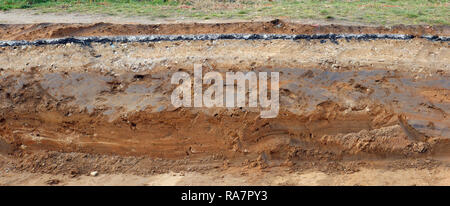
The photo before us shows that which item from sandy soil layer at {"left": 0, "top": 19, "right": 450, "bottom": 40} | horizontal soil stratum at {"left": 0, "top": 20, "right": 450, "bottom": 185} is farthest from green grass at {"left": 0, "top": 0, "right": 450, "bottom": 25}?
horizontal soil stratum at {"left": 0, "top": 20, "right": 450, "bottom": 185}

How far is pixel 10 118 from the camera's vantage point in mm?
6867

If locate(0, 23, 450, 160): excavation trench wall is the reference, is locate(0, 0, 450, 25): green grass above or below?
above

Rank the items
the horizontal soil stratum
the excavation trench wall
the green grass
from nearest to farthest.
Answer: the horizontal soil stratum
the excavation trench wall
the green grass

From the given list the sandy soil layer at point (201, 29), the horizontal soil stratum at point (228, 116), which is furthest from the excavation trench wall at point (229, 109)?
the sandy soil layer at point (201, 29)

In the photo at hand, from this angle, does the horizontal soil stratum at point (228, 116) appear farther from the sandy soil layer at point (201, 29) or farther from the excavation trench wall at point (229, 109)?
the sandy soil layer at point (201, 29)

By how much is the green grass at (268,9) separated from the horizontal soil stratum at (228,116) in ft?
7.22

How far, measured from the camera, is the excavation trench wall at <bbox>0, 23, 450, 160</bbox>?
651cm

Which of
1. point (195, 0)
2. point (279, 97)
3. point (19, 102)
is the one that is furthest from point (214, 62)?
point (195, 0)

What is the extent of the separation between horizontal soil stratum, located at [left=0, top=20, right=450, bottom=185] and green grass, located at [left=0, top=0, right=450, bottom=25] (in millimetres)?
2201

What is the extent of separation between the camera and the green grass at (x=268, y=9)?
9.82 meters

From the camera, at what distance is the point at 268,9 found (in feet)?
36.6

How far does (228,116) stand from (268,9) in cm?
536

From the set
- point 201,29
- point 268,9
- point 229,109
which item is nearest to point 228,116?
point 229,109

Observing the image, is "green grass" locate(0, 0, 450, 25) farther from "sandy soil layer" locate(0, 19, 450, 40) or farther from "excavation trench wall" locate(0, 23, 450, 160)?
"excavation trench wall" locate(0, 23, 450, 160)
